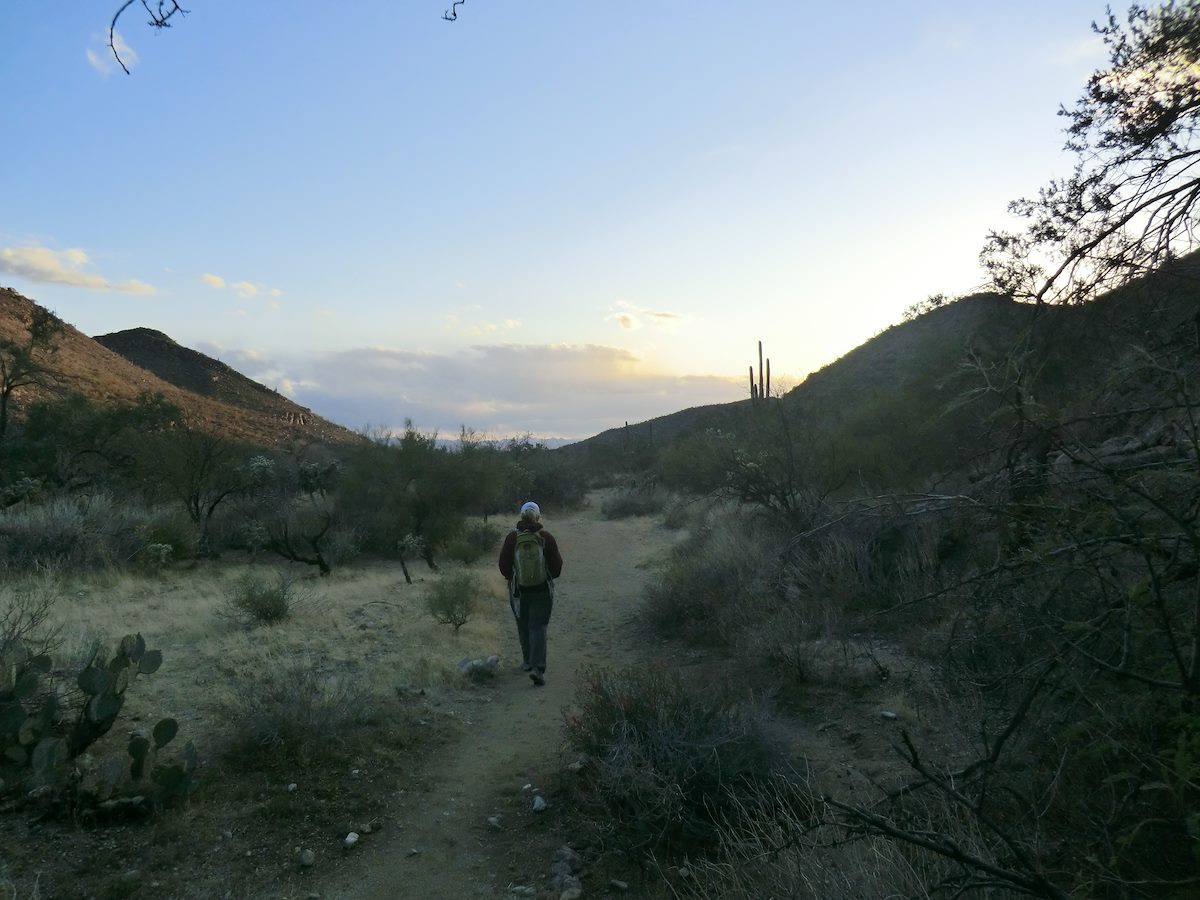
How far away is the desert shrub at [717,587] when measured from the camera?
395 inches

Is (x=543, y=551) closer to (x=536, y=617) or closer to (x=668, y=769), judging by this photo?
(x=536, y=617)

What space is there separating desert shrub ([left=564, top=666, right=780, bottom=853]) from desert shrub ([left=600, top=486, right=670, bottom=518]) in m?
22.3

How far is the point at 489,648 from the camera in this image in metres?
10.6

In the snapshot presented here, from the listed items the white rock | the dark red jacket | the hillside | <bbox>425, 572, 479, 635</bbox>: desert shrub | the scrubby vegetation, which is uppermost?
the hillside

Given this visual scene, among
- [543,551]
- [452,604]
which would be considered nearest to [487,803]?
[543,551]

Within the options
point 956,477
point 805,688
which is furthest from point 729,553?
point 805,688

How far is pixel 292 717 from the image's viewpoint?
6066 mm

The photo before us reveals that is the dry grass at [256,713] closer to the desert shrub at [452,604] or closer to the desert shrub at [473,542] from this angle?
the desert shrub at [452,604]

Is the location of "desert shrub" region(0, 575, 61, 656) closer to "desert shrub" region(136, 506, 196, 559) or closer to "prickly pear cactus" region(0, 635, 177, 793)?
"prickly pear cactus" region(0, 635, 177, 793)

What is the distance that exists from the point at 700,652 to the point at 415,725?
156 inches

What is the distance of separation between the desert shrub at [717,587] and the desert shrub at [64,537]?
991cm

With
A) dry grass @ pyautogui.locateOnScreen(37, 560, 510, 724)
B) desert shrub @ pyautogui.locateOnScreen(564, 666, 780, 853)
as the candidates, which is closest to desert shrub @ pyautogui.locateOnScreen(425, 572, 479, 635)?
dry grass @ pyautogui.locateOnScreen(37, 560, 510, 724)

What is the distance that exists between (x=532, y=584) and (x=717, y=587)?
10.7 ft

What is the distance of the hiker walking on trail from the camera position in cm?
904
